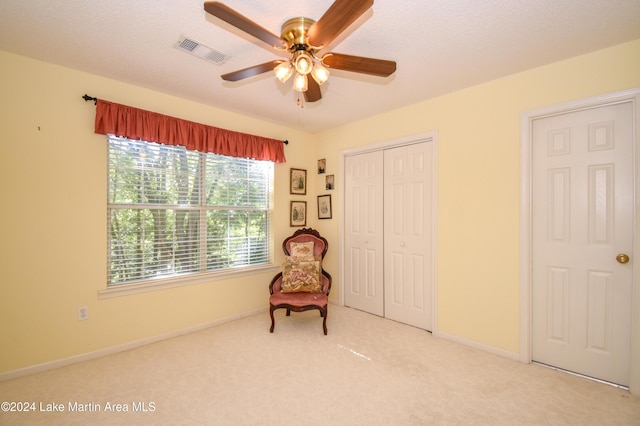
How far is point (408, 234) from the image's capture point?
3.38 meters

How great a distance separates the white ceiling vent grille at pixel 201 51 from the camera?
6.81ft

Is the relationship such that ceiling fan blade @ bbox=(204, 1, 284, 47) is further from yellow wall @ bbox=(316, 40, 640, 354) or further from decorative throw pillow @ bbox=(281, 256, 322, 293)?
decorative throw pillow @ bbox=(281, 256, 322, 293)

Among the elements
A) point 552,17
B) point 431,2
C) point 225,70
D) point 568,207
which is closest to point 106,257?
point 225,70

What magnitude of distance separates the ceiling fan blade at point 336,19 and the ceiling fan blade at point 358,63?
0.16 meters

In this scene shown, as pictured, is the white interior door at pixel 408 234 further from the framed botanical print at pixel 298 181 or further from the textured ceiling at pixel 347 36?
the framed botanical print at pixel 298 181

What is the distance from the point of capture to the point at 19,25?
1901 millimetres

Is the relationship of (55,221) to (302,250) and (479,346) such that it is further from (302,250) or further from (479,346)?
(479,346)

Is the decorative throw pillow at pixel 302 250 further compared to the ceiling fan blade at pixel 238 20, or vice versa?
the decorative throw pillow at pixel 302 250

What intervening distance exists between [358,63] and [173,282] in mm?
2848

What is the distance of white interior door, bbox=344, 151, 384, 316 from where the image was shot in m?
3.67

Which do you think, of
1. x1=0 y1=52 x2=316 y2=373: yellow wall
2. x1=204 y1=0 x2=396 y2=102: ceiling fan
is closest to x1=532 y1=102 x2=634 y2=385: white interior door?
x1=204 y1=0 x2=396 y2=102: ceiling fan

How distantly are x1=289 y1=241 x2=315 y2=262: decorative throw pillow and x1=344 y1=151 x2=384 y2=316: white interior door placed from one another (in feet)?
2.14

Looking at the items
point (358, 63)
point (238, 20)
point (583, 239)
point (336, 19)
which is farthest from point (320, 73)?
point (583, 239)

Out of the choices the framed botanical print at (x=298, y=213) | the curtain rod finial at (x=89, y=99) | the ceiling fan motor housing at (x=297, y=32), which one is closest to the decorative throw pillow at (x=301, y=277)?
the framed botanical print at (x=298, y=213)
